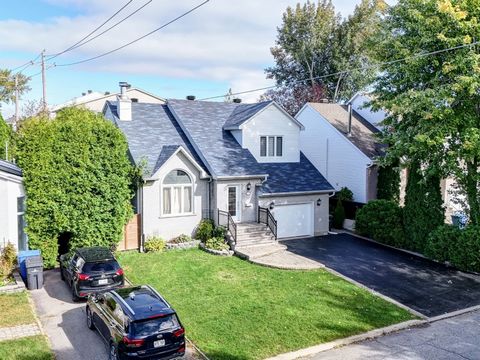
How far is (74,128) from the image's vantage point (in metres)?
18.0

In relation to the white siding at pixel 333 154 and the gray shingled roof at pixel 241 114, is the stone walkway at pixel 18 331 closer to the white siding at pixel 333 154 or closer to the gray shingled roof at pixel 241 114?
the gray shingled roof at pixel 241 114

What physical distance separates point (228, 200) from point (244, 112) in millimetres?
6507

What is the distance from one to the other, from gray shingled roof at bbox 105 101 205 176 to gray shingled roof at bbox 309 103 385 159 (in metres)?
11.2

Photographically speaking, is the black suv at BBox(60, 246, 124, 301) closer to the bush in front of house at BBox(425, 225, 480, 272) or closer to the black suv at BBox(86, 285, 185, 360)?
the black suv at BBox(86, 285, 185, 360)

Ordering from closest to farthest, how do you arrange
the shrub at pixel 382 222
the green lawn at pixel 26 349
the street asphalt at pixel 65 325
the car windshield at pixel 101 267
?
the green lawn at pixel 26 349, the street asphalt at pixel 65 325, the car windshield at pixel 101 267, the shrub at pixel 382 222

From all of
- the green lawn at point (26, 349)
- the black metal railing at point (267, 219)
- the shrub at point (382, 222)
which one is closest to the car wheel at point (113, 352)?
the green lawn at point (26, 349)

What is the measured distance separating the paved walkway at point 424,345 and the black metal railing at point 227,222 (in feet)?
32.6

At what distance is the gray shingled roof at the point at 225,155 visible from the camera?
76.2ft

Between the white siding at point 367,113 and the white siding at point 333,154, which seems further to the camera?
the white siding at point 367,113

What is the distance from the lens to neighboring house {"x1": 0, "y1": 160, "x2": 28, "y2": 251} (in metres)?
17.1

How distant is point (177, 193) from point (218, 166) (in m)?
2.66

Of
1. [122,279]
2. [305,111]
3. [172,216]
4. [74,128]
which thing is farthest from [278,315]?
[305,111]

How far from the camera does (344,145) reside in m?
28.4

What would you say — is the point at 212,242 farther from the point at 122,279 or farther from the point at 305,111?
the point at 305,111
